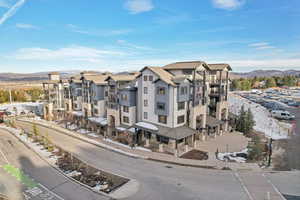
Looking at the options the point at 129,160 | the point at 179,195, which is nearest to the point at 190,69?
the point at 129,160

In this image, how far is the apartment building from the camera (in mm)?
27344

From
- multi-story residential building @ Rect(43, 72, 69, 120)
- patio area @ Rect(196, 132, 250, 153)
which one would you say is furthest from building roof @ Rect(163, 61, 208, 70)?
multi-story residential building @ Rect(43, 72, 69, 120)

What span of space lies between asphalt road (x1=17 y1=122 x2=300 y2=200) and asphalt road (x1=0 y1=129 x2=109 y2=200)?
4.11 meters

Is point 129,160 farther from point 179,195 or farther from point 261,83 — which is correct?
point 261,83

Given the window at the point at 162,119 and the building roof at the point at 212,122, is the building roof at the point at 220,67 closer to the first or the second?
the building roof at the point at 212,122

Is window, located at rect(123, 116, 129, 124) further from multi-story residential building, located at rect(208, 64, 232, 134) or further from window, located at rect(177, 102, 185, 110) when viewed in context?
multi-story residential building, located at rect(208, 64, 232, 134)

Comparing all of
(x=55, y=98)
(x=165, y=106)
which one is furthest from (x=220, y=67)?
(x=55, y=98)

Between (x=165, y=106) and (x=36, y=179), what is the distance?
1824 cm

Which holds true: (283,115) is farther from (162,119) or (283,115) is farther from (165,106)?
(165,106)

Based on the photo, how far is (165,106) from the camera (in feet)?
90.5

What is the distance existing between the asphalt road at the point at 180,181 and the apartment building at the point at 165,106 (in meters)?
5.08

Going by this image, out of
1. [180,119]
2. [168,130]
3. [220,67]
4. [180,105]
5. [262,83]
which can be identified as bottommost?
[168,130]

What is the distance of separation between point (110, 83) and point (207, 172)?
22977 millimetres

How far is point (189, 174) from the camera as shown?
1988 centimetres
